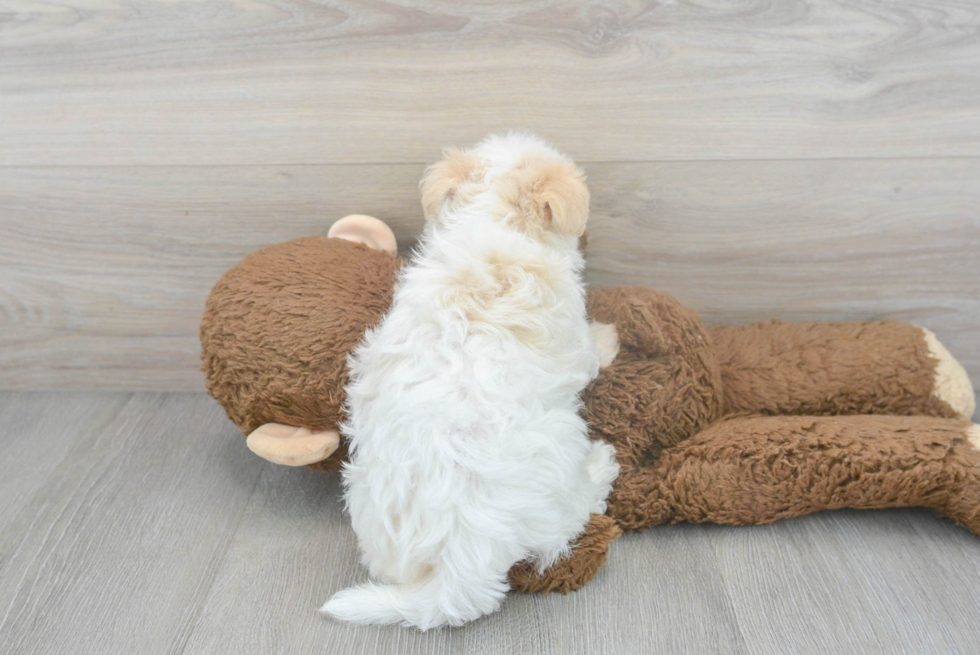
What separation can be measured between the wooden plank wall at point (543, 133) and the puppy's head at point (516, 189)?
0.52 ft

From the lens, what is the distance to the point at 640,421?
81 cm

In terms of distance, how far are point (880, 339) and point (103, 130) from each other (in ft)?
3.57

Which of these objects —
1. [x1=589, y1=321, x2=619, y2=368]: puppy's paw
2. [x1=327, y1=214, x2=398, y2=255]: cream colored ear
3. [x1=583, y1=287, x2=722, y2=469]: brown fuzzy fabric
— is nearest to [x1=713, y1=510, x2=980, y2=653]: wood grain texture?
[x1=583, y1=287, x2=722, y2=469]: brown fuzzy fabric

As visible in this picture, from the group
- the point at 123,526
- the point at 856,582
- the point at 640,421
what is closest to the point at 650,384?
the point at 640,421

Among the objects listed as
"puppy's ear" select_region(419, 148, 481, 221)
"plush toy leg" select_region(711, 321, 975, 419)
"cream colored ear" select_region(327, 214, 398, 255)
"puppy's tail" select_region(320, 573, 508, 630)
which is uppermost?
"puppy's ear" select_region(419, 148, 481, 221)

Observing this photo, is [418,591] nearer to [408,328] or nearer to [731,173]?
[408,328]

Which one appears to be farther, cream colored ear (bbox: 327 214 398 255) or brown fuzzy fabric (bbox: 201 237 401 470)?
cream colored ear (bbox: 327 214 398 255)

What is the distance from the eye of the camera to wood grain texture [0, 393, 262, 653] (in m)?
0.73

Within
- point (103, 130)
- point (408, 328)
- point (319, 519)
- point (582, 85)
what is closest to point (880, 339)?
point (582, 85)

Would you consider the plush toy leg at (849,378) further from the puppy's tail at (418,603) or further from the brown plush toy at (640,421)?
the puppy's tail at (418,603)

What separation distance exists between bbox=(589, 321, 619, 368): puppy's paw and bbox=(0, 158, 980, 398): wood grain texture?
166 mm

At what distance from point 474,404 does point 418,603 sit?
0.21 metres

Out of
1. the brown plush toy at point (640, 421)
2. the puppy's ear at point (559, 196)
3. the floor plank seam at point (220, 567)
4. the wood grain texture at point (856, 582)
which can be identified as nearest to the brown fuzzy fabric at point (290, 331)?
the brown plush toy at point (640, 421)

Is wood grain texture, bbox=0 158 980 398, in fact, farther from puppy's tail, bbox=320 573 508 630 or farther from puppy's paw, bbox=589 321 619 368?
puppy's tail, bbox=320 573 508 630
